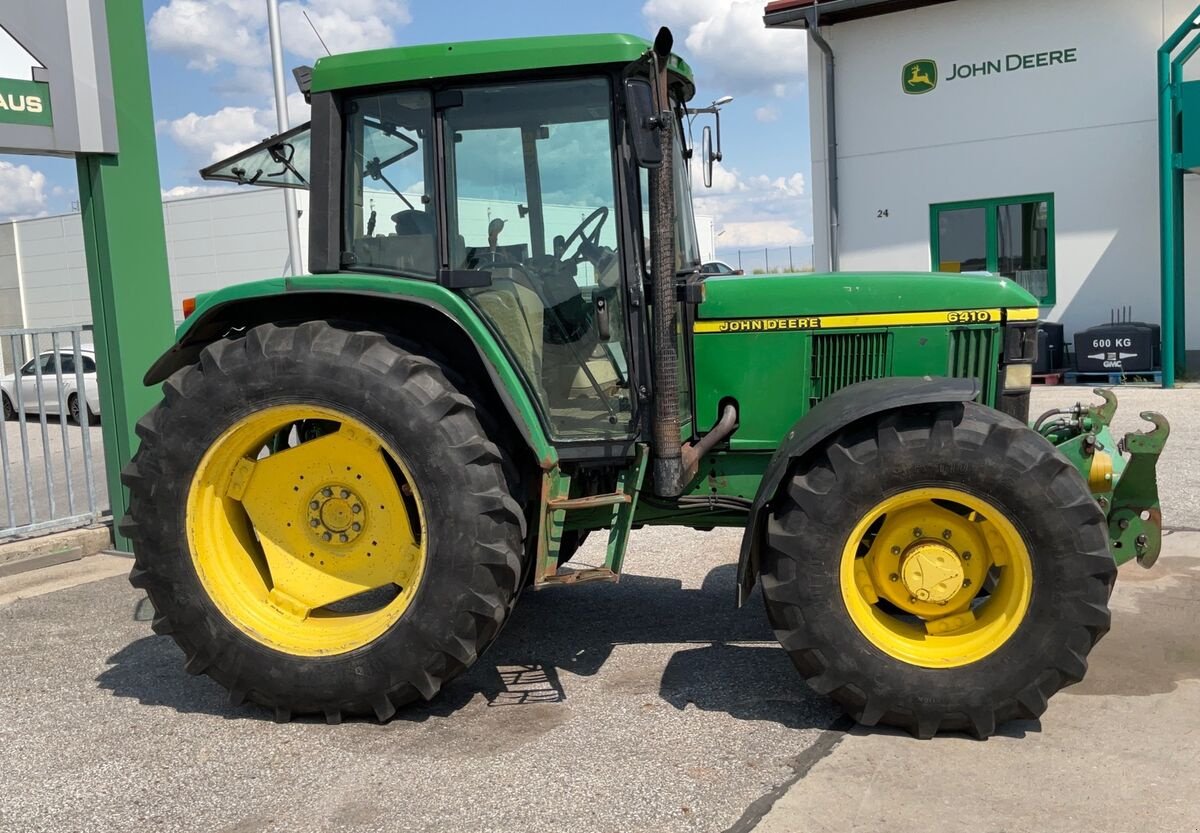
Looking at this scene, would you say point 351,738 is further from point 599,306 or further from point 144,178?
point 144,178

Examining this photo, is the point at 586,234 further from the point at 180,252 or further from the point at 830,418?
the point at 180,252

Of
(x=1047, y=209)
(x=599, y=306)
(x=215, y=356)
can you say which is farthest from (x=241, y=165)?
(x=1047, y=209)

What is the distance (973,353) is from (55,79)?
5605mm

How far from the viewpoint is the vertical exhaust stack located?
3.62 m

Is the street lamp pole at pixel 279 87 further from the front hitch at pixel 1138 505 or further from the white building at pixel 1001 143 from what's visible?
the front hitch at pixel 1138 505

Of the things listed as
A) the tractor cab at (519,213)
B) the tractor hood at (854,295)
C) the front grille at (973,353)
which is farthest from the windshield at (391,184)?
the front grille at (973,353)

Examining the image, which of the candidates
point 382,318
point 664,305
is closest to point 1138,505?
point 664,305

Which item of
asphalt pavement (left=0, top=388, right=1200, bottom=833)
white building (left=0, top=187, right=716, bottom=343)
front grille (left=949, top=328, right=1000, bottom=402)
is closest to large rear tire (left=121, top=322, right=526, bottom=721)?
asphalt pavement (left=0, top=388, right=1200, bottom=833)

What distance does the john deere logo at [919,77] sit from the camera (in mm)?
15578

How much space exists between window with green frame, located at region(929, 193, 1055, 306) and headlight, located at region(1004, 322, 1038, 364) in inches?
458

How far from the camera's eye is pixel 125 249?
6750 mm

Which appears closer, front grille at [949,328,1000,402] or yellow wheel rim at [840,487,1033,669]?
yellow wheel rim at [840,487,1033,669]

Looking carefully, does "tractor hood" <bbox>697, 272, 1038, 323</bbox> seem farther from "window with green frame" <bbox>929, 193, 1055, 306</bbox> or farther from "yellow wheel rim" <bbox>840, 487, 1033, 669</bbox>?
"window with green frame" <bbox>929, 193, 1055, 306</bbox>

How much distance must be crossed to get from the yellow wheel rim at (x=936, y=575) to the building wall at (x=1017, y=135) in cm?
1239
